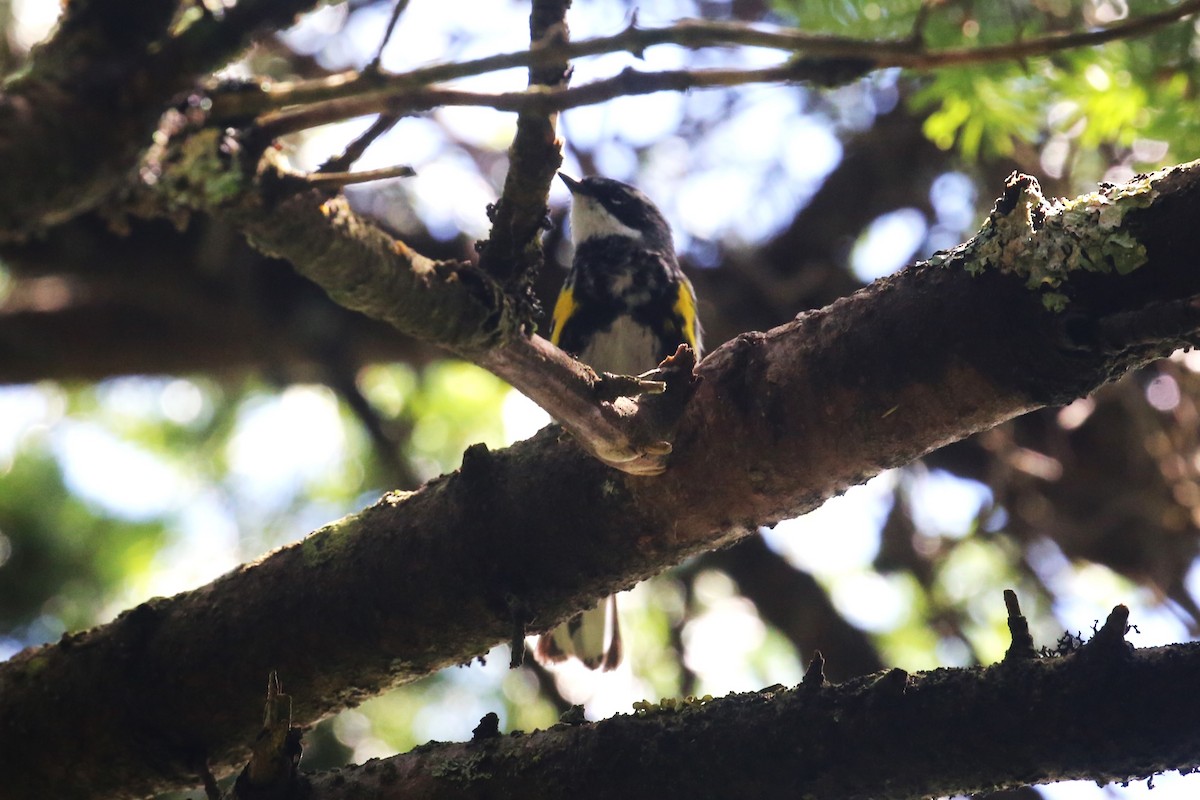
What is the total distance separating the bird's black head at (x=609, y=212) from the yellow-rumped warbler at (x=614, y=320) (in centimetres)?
10

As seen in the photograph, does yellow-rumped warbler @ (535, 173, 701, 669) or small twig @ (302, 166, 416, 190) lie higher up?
yellow-rumped warbler @ (535, 173, 701, 669)

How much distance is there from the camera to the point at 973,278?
1.85 meters

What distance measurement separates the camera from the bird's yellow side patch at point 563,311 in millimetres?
4398

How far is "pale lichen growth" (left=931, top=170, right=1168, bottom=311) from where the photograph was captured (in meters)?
1.72

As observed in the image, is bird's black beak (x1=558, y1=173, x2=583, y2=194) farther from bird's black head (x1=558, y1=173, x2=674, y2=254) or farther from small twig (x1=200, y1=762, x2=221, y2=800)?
small twig (x1=200, y1=762, x2=221, y2=800)

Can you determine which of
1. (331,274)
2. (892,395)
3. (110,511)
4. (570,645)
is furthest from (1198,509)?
(110,511)

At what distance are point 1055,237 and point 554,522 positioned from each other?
1.06 meters

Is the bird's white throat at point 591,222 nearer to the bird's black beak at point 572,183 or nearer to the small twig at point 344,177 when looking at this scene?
the bird's black beak at point 572,183

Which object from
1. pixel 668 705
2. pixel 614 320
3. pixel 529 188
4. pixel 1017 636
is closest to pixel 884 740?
pixel 1017 636

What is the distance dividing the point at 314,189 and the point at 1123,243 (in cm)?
123

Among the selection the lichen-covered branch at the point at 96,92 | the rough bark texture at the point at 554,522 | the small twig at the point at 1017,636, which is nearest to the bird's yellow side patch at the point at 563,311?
the rough bark texture at the point at 554,522

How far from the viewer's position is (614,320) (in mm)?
4312

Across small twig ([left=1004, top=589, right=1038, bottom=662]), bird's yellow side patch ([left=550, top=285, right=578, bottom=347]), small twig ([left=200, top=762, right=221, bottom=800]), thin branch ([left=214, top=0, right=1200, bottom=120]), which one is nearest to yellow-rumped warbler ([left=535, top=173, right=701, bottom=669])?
bird's yellow side patch ([left=550, top=285, right=578, bottom=347])

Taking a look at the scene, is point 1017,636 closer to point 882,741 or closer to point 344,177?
point 882,741
